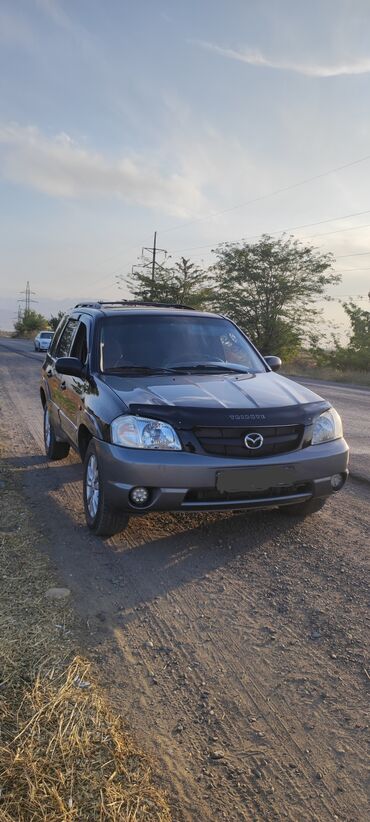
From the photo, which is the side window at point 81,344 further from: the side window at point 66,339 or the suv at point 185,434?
the side window at point 66,339

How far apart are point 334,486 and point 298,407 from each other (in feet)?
2.07

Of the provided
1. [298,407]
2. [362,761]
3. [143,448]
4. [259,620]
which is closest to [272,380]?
[298,407]

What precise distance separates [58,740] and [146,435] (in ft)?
6.70

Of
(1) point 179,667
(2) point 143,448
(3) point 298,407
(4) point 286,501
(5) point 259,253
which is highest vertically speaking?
(5) point 259,253

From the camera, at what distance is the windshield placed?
190 inches

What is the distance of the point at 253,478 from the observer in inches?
149

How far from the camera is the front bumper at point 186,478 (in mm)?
3680

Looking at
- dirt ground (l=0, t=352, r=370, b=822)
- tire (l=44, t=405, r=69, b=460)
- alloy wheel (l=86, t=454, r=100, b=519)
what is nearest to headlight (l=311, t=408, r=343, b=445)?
dirt ground (l=0, t=352, r=370, b=822)

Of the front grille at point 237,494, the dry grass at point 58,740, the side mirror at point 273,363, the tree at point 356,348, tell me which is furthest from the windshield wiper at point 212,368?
the tree at point 356,348

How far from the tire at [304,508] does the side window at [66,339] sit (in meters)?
2.70

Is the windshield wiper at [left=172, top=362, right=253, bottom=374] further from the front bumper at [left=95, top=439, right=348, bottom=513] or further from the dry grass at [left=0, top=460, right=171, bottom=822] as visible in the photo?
the dry grass at [left=0, top=460, right=171, bottom=822]

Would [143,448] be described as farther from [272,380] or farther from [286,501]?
[272,380]

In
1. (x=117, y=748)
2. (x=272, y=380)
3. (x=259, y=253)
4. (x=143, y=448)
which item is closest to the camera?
(x=117, y=748)

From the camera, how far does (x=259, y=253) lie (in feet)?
117
